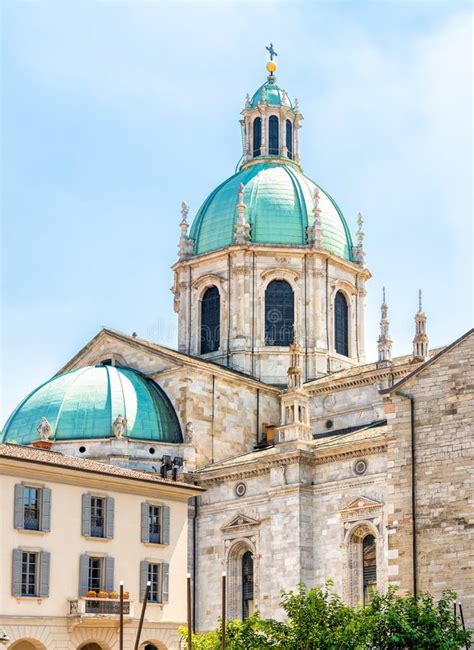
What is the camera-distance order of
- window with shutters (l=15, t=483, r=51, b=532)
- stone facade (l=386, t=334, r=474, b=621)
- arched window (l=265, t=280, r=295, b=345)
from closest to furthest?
stone facade (l=386, t=334, r=474, b=621)
window with shutters (l=15, t=483, r=51, b=532)
arched window (l=265, t=280, r=295, b=345)

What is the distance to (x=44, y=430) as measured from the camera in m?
56.8

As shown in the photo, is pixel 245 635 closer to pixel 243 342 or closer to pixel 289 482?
pixel 289 482

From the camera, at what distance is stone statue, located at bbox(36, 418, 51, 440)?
186ft

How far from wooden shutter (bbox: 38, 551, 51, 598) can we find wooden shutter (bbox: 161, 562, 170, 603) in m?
5.15

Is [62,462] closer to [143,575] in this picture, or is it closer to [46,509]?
[46,509]

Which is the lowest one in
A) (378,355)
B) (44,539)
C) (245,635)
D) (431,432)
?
(245,635)

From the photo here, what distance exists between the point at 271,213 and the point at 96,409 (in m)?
15.9

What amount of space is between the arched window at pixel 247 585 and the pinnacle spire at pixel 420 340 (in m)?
11.9

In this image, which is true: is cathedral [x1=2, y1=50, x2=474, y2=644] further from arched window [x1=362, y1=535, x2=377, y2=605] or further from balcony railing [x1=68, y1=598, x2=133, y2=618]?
balcony railing [x1=68, y1=598, x2=133, y2=618]

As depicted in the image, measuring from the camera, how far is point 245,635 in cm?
3775

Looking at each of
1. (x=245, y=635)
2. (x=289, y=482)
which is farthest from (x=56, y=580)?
(x=289, y=482)

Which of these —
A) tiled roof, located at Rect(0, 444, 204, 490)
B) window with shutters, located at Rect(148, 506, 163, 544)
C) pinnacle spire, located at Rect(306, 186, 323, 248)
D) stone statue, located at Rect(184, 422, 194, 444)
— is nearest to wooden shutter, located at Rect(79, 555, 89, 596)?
tiled roof, located at Rect(0, 444, 204, 490)

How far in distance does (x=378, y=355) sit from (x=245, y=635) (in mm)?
23920

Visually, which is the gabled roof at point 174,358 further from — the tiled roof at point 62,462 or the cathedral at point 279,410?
the tiled roof at point 62,462
